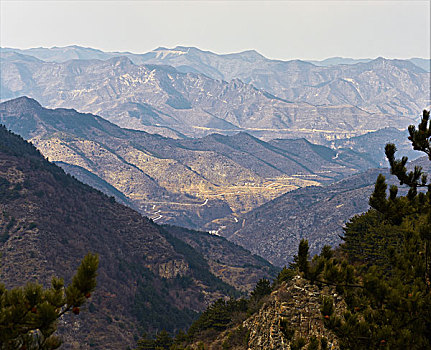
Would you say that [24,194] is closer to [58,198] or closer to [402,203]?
[58,198]

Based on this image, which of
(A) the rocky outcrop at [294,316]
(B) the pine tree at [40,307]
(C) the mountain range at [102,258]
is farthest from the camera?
(C) the mountain range at [102,258]

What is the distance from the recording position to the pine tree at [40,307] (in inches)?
542

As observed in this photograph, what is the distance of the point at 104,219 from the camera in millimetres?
131500

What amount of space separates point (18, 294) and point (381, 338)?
12.3m

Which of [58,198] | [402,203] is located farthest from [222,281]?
[402,203]

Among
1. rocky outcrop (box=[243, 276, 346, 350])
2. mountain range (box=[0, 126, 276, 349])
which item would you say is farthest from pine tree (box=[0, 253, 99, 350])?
mountain range (box=[0, 126, 276, 349])

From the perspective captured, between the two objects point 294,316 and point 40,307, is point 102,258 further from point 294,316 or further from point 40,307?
point 40,307

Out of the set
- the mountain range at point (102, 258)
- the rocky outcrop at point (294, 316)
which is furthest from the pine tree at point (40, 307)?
the mountain range at point (102, 258)

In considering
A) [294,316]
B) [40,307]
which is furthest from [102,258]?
[40,307]

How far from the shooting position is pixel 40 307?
13.7m

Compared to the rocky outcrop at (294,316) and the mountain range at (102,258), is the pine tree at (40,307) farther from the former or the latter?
the mountain range at (102,258)

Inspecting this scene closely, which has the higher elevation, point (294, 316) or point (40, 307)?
point (40, 307)

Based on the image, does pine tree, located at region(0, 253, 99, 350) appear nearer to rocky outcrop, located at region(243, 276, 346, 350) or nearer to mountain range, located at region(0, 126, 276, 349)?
rocky outcrop, located at region(243, 276, 346, 350)

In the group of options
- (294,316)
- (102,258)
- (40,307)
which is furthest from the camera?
(102,258)
